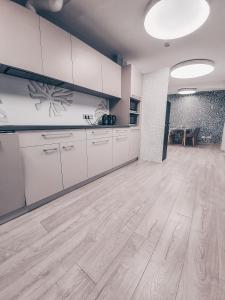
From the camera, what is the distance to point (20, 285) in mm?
789

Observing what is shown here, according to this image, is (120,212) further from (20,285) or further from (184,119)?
(184,119)

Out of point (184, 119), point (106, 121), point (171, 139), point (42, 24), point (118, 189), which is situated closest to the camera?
point (42, 24)

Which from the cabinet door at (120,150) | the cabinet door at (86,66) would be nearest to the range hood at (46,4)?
the cabinet door at (86,66)

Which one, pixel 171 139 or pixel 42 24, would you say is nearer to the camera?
pixel 42 24

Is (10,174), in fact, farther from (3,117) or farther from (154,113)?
(154,113)

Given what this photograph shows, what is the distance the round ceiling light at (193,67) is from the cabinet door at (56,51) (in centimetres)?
245

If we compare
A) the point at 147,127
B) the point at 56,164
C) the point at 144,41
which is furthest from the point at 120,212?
the point at 144,41

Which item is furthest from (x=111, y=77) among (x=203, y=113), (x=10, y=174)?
(x=203, y=113)

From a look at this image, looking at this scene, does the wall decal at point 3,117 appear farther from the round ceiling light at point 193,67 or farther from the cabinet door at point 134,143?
the round ceiling light at point 193,67

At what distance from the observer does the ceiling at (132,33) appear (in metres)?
1.66

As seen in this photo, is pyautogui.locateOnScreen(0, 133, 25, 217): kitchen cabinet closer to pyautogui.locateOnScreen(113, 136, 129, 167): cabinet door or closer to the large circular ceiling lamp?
pyautogui.locateOnScreen(113, 136, 129, 167): cabinet door

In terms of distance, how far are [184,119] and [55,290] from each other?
7600mm

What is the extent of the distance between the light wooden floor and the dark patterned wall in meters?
5.67

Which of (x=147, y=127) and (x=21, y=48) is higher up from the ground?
(x=21, y=48)
